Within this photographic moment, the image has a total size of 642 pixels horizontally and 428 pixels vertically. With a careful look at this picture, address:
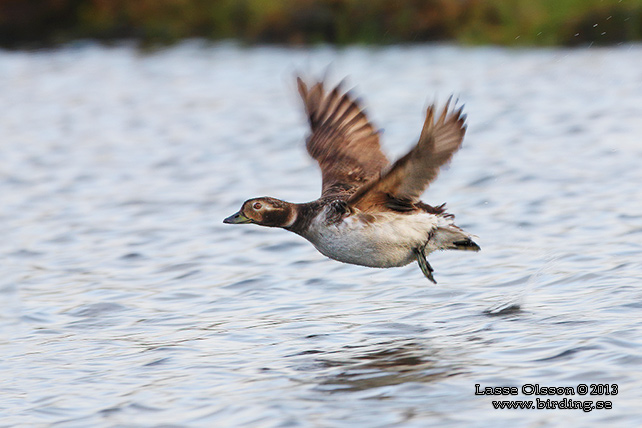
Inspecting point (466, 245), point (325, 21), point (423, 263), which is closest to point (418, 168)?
point (423, 263)

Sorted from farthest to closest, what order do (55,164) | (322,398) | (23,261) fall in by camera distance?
(55,164) → (23,261) → (322,398)

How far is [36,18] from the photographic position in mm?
28188

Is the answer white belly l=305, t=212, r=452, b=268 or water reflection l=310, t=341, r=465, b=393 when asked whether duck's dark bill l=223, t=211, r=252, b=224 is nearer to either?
white belly l=305, t=212, r=452, b=268

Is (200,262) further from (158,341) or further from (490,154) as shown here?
(490,154)

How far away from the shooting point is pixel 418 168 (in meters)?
6.36

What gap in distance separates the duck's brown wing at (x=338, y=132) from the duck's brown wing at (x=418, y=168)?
48.3 inches

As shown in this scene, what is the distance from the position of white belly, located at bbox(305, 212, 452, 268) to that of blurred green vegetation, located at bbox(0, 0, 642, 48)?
593 inches

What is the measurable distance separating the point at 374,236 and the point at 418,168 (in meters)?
0.67

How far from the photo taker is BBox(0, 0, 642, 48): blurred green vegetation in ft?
69.4

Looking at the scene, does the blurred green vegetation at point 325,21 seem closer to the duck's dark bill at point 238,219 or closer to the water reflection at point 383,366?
the duck's dark bill at point 238,219

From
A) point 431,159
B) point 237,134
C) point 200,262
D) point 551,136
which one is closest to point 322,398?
point 431,159

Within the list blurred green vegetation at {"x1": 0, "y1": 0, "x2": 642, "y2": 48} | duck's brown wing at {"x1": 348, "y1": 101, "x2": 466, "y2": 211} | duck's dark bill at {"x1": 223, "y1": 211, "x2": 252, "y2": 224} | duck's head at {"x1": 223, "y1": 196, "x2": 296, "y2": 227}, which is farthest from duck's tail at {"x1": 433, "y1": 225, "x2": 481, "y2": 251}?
blurred green vegetation at {"x1": 0, "y1": 0, "x2": 642, "y2": 48}

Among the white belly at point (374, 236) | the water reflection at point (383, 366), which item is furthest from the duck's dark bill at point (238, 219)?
the water reflection at point (383, 366)

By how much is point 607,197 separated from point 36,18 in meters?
21.1
